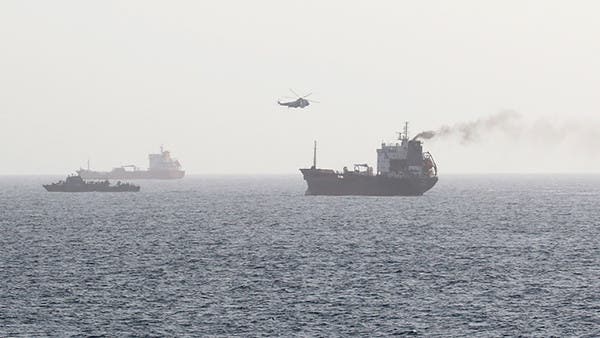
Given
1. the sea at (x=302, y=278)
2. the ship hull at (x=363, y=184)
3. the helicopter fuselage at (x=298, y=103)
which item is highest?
the helicopter fuselage at (x=298, y=103)

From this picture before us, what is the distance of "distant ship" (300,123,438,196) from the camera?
169750 millimetres

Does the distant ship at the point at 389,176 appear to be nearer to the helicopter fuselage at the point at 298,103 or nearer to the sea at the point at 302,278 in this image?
the helicopter fuselage at the point at 298,103

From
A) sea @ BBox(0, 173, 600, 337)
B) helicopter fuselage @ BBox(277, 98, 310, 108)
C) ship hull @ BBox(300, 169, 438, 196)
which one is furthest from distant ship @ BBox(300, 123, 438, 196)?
sea @ BBox(0, 173, 600, 337)

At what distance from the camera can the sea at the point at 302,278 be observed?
4894cm

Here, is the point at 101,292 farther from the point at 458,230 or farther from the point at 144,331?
the point at 458,230

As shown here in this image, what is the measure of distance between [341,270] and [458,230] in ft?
137

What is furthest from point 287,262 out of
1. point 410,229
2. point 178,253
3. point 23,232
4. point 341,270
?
point 23,232

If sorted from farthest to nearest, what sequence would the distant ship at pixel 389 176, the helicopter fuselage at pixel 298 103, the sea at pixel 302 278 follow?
the distant ship at pixel 389 176
the helicopter fuselage at pixel 298 103
the sea at pixel 302 278

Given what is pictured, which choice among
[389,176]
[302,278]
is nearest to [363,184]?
[389,176]

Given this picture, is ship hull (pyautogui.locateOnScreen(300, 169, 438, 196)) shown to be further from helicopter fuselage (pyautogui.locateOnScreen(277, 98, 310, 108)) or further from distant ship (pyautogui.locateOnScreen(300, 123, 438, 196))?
helicopter fuselage (pyautogui.locateOnScreen(277, 98, 310, 108))

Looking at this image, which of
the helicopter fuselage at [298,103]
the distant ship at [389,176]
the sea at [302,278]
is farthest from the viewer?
the distant ship at [389,176]

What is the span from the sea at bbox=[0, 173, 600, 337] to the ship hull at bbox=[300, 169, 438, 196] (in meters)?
46.6

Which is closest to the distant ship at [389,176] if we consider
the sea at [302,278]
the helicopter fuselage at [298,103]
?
the helicopter fuselage at [298,103]

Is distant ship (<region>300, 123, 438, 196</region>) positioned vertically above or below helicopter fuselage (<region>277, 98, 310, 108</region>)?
below
